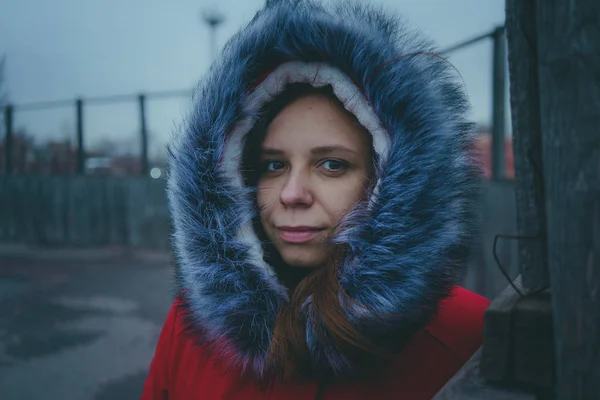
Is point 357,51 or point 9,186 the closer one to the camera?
point 357,51

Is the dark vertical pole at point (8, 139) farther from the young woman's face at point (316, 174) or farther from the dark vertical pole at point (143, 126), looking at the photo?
the young woman's face at point (316, 174)

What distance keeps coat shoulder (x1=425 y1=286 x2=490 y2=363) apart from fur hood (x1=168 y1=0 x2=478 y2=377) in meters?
0.12

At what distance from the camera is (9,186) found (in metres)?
8.68

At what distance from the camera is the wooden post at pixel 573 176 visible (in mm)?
680

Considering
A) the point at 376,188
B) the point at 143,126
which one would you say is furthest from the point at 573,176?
the point at 143,126

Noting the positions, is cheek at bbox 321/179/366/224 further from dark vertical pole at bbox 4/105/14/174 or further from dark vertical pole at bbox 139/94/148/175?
dark vertical pole at bbox 4/105/14/174

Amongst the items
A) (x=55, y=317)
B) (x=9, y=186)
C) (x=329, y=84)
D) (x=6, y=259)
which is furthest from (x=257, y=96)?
(x=9, y=186)

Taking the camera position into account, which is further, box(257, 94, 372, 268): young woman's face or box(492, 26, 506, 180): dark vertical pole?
box(492, 26, 506, 180): dark vertical pole

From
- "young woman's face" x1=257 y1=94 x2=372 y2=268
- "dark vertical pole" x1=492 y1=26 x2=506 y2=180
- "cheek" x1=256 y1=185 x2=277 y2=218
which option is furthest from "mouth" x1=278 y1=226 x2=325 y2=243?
"dark vertical pole" x1=492 y1=26 x2=506 y2=180

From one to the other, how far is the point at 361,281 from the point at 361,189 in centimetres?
26

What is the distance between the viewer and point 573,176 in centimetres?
70

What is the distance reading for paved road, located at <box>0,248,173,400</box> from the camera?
347cm

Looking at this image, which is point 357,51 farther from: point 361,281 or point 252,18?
point 361,281

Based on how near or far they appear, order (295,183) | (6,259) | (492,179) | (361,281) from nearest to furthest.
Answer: (361,281) → (295,183) → (492,179) → (6,259)
